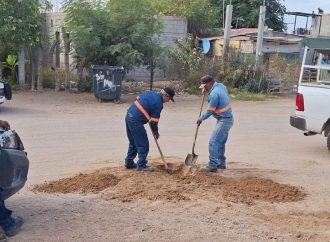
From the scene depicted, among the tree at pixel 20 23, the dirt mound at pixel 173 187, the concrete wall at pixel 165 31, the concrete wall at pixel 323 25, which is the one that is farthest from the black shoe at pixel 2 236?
the concrete wall at pixel 323 25

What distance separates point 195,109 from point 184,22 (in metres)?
9.60

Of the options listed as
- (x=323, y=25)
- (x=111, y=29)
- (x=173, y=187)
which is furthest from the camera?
(x=323, y=25)

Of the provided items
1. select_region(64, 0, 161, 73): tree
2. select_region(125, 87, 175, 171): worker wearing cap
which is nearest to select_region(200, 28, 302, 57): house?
select_region(64, 0, 161, 73): tree

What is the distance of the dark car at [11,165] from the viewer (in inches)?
202

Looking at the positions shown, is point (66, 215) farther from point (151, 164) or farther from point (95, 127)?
point (95, 127)

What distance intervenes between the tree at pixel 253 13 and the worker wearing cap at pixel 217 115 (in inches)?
1312

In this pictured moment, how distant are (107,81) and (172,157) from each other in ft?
27.6

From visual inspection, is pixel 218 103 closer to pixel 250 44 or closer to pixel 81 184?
pixel 81 184

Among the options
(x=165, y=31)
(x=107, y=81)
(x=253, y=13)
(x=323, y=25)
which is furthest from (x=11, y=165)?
(x=253, y=13)

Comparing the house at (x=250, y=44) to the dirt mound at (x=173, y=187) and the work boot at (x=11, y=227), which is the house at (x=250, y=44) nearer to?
the dirt mound at (x=173, y=187)

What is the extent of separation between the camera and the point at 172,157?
362 inches

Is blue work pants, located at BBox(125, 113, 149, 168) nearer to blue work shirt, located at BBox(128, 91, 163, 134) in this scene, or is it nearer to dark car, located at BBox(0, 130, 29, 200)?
blue work shirt, located at BBox(128, 91, 163, 134)

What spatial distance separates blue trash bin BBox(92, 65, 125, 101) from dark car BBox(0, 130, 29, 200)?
1164 centimetres

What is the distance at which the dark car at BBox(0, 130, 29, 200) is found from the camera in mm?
5128
